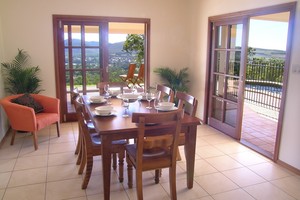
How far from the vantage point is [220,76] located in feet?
15.1

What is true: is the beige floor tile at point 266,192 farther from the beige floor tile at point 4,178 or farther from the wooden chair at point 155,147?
the beige floor tile at point 4,178

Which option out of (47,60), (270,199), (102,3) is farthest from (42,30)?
(270,199)

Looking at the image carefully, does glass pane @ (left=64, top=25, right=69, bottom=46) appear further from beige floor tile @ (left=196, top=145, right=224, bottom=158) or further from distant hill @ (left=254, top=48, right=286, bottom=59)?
distant hill @ (left=254, top=48, right=286, bottom=59)

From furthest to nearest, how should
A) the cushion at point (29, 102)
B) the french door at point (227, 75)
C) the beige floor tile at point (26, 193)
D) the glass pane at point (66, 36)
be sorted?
the glass pane at point (66, 36) → the french door at point (227, 75) → the cushion at point (29, 102) → the beige floor tile at point (26, 193)

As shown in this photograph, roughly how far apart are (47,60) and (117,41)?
4.29 meters

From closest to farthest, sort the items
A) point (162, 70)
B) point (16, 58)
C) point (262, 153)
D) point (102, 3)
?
1. point (262, 153)
2. point (16, 58)
3. point (102, 3)
4. point (162, 70)

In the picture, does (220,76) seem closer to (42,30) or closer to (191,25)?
(191,25)

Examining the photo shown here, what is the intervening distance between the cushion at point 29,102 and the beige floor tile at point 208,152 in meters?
2.53

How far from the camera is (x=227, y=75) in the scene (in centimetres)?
438

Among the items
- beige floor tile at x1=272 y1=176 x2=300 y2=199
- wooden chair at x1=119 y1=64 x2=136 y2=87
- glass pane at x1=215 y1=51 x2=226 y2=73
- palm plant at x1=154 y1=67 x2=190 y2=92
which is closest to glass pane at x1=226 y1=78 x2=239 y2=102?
glass pane at x1=215 y1=51 x2=226 y2=73

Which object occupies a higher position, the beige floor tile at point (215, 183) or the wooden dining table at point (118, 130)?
the wooden dining table at point (118, 130)

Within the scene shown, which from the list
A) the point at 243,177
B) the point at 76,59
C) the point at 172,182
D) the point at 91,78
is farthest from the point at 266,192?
the point at 76,59

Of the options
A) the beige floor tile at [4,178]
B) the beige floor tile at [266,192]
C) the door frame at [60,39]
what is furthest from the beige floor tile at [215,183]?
the door frame at [60,39]

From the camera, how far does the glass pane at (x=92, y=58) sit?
4.99 meters
